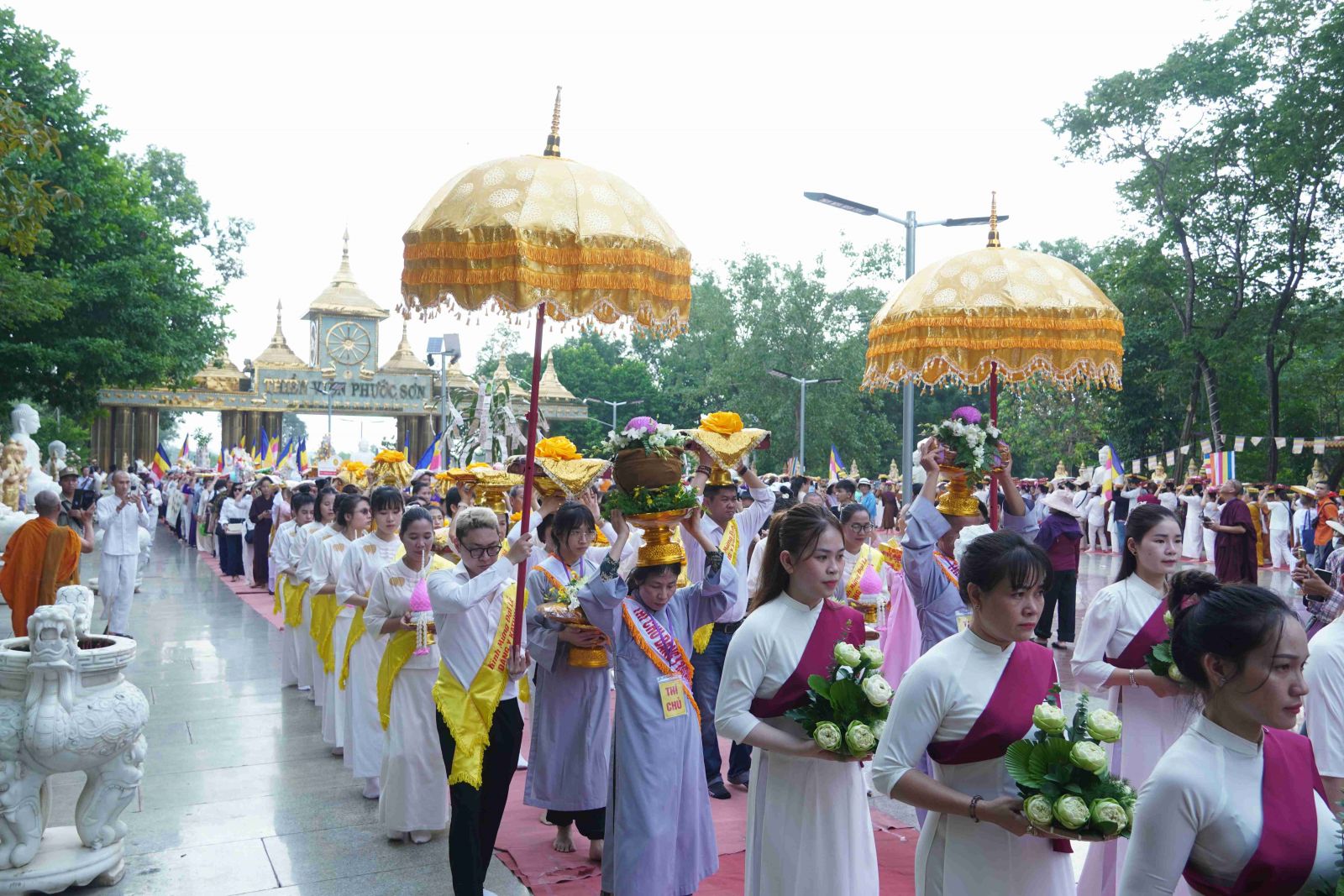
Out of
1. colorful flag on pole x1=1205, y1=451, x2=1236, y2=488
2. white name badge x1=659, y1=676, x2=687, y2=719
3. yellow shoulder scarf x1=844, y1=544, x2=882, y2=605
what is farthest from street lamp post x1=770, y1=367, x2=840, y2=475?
white name badge x1=659, y1=676, x2=687, y2=719

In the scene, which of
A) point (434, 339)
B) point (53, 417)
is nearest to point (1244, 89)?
point (434, 339)

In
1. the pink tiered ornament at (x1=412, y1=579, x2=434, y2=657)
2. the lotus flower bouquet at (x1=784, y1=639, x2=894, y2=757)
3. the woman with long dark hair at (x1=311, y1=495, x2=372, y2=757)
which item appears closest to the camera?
the lotus flower bouquet at (x1=784, y1=639, x2=894, y2=757)

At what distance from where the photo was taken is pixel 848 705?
3.31 m

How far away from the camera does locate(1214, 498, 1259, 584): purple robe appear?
12656 mm

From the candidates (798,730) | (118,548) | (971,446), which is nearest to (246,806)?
(798,730)

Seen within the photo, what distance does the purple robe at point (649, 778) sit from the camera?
4.25m

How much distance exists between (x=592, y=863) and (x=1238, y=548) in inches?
408

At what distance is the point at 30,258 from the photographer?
2184 cm

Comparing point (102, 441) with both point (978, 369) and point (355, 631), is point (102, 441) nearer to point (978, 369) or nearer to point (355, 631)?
point (355, 631)

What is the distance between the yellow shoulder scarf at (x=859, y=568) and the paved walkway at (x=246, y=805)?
4.02 ft

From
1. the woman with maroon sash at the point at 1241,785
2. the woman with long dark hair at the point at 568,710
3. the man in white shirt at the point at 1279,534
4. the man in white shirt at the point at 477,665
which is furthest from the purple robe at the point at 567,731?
the man in white shirt at the point at 1279,534

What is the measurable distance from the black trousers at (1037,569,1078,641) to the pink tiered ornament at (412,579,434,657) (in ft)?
23.3

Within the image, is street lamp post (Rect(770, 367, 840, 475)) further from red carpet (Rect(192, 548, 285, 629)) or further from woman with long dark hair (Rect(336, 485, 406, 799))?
woman with long dark hair (Rect(336, 485, 406, 799))

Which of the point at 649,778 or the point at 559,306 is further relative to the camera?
the point at 559,306
